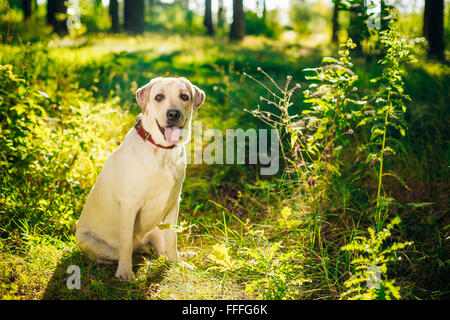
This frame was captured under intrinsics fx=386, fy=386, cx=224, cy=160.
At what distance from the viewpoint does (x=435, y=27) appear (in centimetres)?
862

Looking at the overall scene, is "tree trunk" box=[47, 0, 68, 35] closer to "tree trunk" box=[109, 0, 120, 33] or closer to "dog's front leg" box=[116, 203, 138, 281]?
"tree trunk" box=[109, 0, 120, 33]

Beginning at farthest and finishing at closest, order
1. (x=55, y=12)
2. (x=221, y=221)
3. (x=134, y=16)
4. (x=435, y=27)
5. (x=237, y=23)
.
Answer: (x=237, y=23)
(x=134, y=16)
(x=55, y=12)
(x=435, y=27)
(x=221, y=221)

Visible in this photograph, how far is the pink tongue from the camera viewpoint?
281 cm

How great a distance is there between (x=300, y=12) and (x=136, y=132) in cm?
3606

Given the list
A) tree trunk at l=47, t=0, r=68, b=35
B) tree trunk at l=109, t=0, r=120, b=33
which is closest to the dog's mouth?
tree trunk at l=47, t=0, r=68, b=35

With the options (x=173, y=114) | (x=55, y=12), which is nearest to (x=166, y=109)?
(x=173, y=114)

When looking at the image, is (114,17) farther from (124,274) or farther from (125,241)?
(124,274)

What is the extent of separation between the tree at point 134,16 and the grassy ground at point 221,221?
32.6 ft

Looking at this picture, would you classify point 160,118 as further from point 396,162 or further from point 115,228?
point 396,162

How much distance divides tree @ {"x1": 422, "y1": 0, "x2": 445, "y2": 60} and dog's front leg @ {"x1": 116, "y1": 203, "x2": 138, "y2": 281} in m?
8.06

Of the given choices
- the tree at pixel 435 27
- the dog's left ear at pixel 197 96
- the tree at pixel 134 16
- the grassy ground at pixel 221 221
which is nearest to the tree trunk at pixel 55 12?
the tree at pixel 134 16

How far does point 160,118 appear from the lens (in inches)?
110

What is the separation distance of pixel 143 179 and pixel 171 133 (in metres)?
0.39
